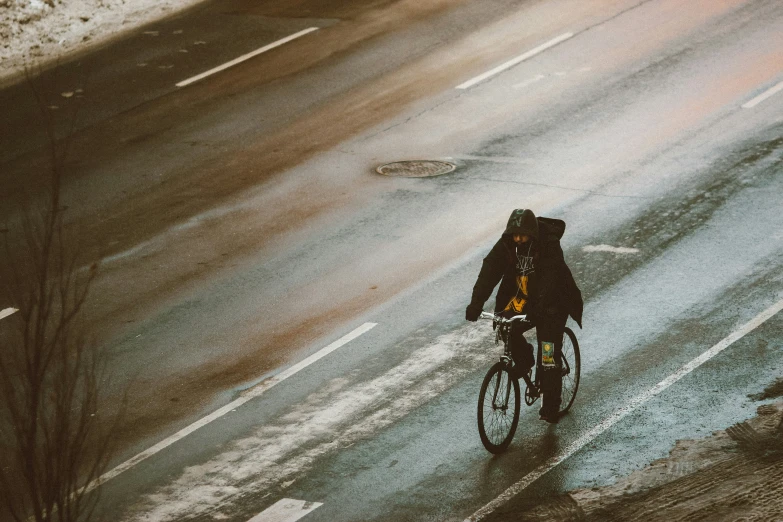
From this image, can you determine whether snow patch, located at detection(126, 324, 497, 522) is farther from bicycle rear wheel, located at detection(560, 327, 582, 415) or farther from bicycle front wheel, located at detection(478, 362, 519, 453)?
bicycle front wheel, located at detection(478, 362, 519, 453)

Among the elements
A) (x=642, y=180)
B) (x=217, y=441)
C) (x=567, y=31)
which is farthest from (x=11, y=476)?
(x=567, y=31)

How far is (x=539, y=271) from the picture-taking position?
9664 millimetres

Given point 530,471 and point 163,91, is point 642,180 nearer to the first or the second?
point 530,471

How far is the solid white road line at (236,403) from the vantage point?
9.77 metres

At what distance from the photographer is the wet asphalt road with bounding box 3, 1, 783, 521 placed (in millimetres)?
9617

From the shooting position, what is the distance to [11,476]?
9617mm

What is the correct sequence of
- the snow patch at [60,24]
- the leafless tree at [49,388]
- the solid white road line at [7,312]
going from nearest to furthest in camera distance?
the leafless tree at [49,388] → the solid white road line at [7,312] → the snow patch at [60,24]

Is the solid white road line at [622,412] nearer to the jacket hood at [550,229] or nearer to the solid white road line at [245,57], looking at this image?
the jacket hood at [550,229]

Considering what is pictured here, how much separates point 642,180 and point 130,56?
9750 millimetres

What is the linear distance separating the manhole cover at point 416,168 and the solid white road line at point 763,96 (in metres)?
4.54

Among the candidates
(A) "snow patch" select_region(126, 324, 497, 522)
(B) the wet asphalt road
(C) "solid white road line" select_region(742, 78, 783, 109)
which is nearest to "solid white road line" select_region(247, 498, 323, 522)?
(B) the wet asphalt road

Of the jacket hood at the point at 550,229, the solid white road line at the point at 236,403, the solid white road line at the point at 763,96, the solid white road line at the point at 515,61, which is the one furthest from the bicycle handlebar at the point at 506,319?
the solid white road line at the point at 515,61

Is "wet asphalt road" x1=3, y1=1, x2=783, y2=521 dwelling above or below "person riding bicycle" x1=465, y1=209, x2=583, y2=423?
below

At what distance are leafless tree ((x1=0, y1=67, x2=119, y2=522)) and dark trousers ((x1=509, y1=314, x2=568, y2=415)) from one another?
3.38 m
